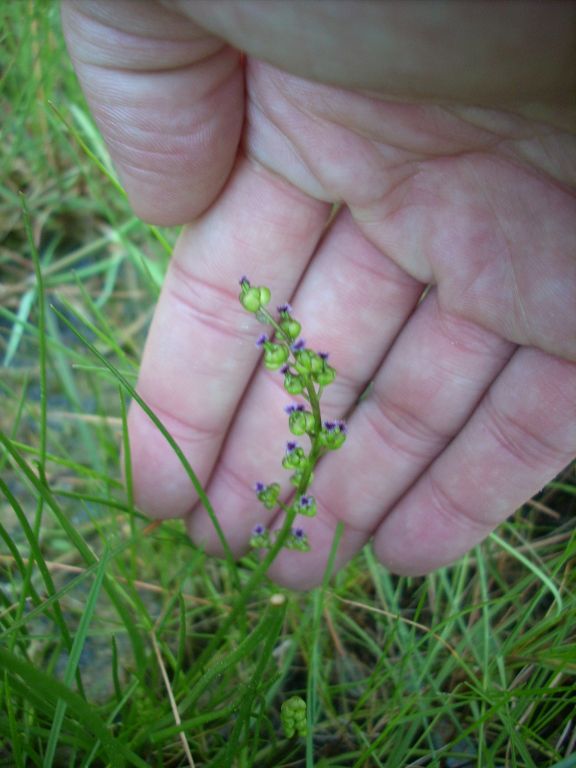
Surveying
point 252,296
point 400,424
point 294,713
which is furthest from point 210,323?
point 294,713

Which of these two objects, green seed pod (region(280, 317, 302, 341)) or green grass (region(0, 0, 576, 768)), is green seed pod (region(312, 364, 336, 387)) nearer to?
green seed pod (region(280, 317, 302, 341))

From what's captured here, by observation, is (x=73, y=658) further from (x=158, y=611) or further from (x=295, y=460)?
(x=158, y=611)

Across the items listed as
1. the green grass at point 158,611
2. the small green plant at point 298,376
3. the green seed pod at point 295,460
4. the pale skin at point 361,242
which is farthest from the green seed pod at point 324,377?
the pale skin at point 361,242

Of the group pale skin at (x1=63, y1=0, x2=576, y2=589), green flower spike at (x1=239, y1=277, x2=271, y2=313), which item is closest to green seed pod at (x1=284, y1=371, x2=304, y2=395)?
green flower spike at (x1=239, y1=277, x2=271, y2=313)

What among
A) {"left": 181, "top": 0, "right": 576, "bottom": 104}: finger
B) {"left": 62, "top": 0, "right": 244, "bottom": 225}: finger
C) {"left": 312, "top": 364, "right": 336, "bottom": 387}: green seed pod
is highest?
{"left": 181, "top": 0, "right": 576, "bottom": 104}: finger

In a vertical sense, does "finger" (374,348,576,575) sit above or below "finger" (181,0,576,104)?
below

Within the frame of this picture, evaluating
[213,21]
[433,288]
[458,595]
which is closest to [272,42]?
[213,21]

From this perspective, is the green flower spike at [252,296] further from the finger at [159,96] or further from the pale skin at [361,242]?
the finger at [159,96]
